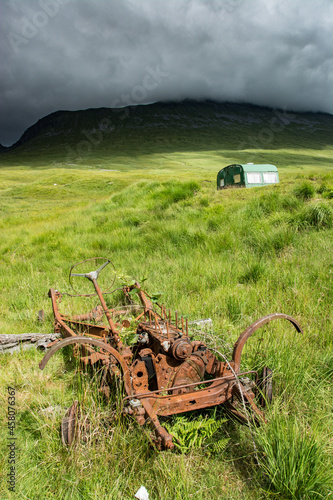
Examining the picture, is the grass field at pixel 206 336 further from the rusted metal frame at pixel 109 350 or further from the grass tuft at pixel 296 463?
the rusted metal frame at pixel 109 350

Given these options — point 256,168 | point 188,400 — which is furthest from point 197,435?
point 256,168

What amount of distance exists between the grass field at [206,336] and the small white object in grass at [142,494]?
7 cm

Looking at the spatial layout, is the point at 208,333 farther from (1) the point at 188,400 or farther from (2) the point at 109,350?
(2) the point at 109,350

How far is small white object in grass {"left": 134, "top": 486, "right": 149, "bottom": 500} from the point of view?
76.4 inches

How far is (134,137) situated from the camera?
15575 cm

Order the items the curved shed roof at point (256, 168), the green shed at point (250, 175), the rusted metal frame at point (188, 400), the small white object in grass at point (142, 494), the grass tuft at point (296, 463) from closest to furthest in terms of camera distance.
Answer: the grass tuft at point (296, 463), the small white object in grass at point (142, 494), the rusted metal frame at point (188, 400), the green shed at point (250, 175), the curved shed roof at point (256, 168)

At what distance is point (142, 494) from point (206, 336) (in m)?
1.57

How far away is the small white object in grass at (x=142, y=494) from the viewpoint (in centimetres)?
194

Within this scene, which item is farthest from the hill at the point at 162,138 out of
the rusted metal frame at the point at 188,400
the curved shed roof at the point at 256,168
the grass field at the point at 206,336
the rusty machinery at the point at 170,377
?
the rusted metal frame at the point at 188,400

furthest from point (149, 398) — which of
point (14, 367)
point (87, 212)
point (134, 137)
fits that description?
point (134, 137)

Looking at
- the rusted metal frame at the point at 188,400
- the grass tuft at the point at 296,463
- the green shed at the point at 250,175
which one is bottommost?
the grass tuft at the point at 296,463

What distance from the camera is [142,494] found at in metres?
1.95

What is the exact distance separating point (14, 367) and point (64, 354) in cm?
62

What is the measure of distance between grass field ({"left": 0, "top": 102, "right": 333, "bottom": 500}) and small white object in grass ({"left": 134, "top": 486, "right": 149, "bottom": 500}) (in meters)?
0.07
